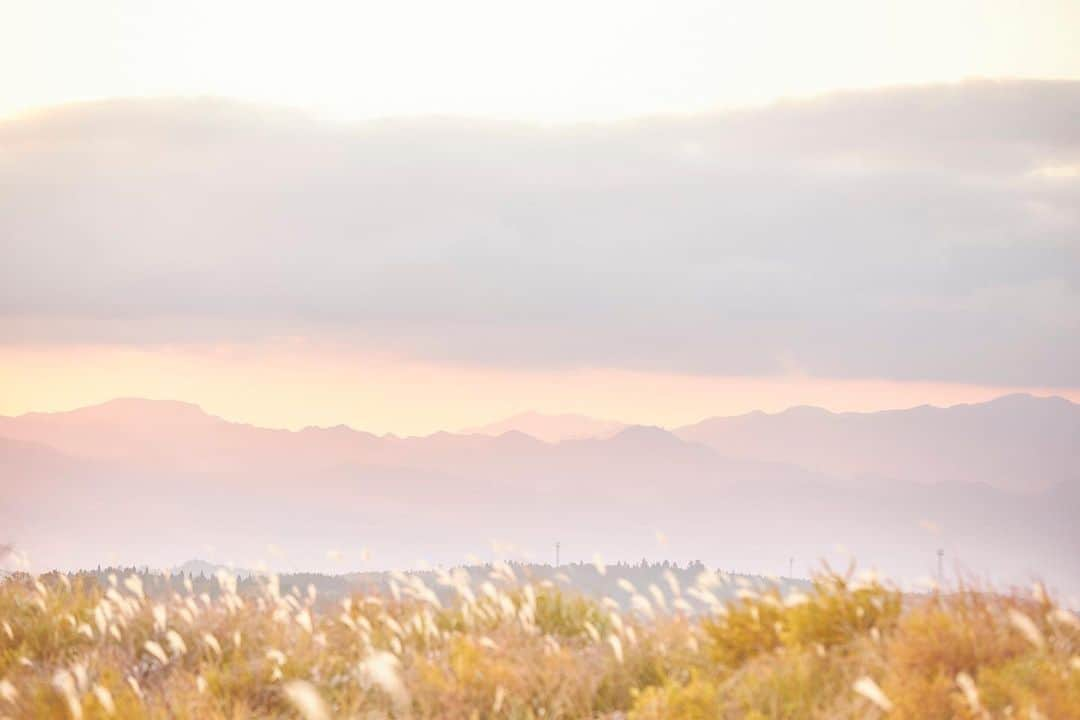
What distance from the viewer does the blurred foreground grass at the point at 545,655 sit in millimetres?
8508

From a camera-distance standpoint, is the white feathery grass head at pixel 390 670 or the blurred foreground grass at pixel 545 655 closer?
the blurred foreground grass at pixel 545 655

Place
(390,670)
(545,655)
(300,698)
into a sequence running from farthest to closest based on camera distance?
(545,655), (390,670), (300,698)

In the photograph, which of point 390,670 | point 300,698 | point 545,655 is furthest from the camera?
point 545,655

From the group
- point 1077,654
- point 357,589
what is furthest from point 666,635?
point 357,589

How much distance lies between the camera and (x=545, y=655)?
1074 centimetres

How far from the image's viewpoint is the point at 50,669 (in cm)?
1229

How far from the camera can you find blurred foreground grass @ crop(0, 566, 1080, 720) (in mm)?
8508

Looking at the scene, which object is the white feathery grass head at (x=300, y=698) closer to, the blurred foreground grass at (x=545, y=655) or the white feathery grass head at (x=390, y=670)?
the blurred foreground grass at (x=545, y=655)

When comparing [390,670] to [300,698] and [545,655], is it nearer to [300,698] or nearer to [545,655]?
[300,698]

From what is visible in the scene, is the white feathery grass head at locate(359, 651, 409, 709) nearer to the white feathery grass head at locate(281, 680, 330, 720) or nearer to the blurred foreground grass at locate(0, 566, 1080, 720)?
the blurred foreground grass at locate(0, 566, 1080, 720)

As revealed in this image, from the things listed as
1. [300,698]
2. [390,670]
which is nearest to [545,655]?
[390,670]

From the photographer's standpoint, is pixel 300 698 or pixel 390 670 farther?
pixel 390 670

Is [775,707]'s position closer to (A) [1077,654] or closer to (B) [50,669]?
(A) [1077,654]

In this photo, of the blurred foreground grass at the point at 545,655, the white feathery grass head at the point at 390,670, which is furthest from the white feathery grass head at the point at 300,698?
the white feathery grass head at the point at 390,670
